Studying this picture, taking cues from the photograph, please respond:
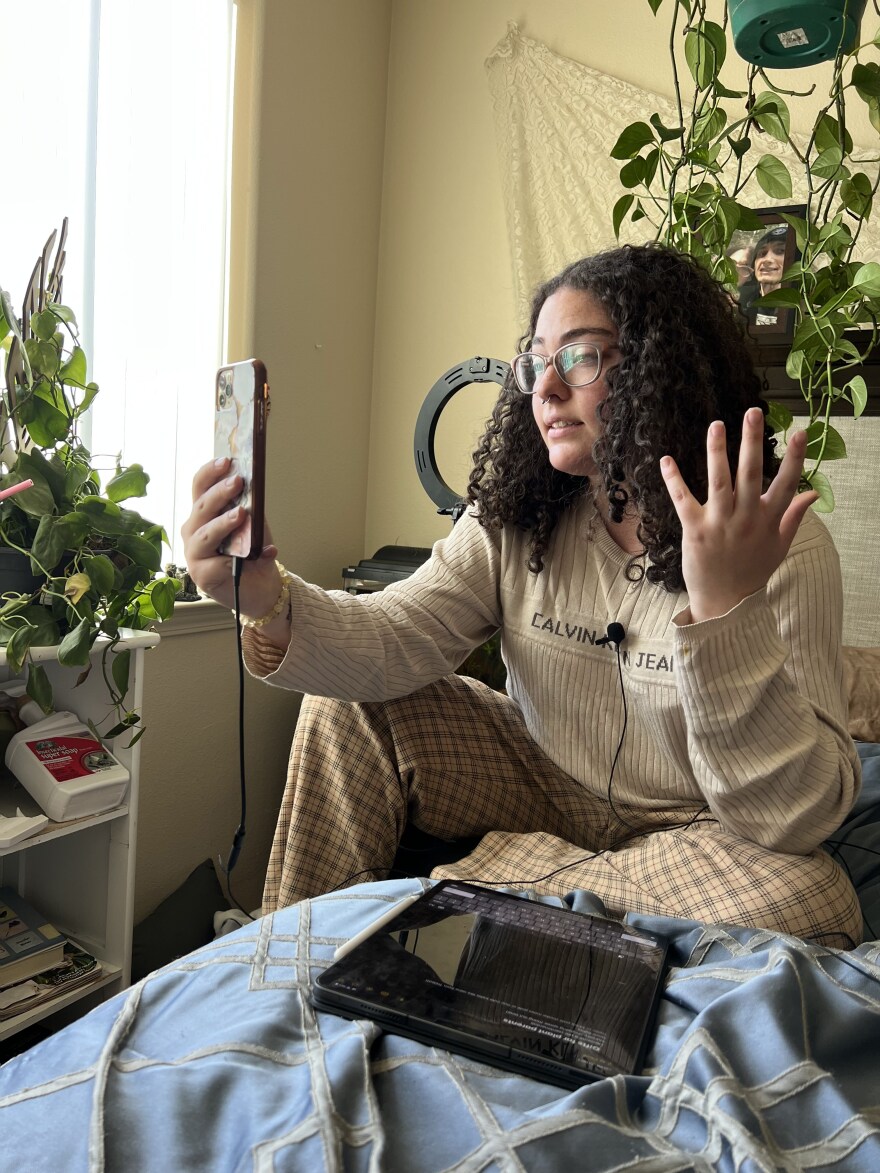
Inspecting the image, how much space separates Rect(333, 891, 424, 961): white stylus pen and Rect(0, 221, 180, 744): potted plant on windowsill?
52 centimetres

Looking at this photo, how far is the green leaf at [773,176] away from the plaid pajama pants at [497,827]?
2.88ft

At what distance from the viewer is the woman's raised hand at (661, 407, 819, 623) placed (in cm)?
94

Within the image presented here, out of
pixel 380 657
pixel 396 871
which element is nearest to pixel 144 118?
pixel 380 657

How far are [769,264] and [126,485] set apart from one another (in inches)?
58.7

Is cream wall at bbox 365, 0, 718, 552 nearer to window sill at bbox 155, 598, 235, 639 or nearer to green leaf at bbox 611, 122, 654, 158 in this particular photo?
window sill at bbox 155, 598, 235, 639

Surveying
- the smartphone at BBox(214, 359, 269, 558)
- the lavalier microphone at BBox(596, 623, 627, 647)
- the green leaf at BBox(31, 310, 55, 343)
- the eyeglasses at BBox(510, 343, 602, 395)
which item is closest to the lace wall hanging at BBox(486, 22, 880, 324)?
the eyeglasses at BBox(510, 343, 602, 395)

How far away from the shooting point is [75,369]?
1278 mm

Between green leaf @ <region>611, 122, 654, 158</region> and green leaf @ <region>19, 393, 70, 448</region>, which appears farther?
green leaf @ <region>611, 122, 654, 158</region>

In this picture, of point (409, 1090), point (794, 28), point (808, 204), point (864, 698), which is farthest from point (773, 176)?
point (409, 1090)

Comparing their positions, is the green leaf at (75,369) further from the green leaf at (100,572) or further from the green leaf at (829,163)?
the green leaf at (829,163)

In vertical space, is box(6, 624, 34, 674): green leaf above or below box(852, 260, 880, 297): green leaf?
below

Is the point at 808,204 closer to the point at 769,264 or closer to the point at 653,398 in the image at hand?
the point at 653,398

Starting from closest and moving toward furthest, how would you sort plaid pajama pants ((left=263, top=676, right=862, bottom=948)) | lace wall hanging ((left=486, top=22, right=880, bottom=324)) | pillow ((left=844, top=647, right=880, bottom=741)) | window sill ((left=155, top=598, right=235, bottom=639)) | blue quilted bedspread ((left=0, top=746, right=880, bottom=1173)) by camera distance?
1. blue quilted bedspread ((left=0, top=746, right=880, bottom=1173))
2. plaid pajama pants ((left=263, top=676, right=862, bottom=948))
3. pillow ((left=844, top=647, right=880, bottom=741))
4. window sill ((left=155, top=598, right=235, bottom=639))
5. lace wall hanging ((left=486, top=22, right=880, bottom=324))

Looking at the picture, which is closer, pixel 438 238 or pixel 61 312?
pixel 61 312
